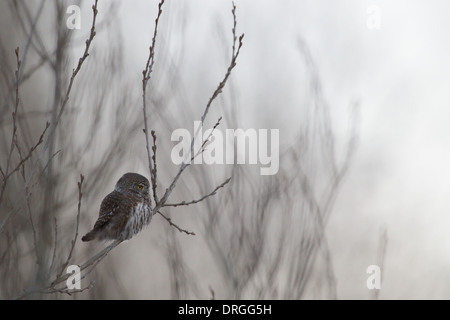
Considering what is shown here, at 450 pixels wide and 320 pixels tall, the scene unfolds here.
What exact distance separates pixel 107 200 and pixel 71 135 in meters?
0.81

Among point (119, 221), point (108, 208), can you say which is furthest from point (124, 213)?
point (108, 208)

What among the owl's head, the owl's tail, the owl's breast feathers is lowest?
the owl's tail

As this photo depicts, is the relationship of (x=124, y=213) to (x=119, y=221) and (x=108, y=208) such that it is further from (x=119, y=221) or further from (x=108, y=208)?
(x=108, y=208)

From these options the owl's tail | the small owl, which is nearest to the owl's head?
the small owl

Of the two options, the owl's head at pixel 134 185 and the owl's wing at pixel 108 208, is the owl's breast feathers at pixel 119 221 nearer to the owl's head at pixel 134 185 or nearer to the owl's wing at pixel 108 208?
the owl's wing at pixel 108 208

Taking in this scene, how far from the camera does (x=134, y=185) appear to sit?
541 cm

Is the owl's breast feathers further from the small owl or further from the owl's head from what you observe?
the owl's head

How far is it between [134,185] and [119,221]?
17.0 inches

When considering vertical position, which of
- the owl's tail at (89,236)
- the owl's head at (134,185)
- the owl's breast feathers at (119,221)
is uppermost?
the owl's head at (134,185)

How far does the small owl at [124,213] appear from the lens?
5.12 m

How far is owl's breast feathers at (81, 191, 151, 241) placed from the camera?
16.8ft

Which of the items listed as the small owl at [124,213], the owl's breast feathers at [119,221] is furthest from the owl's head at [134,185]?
the owl's breast feathers at [119,221]
